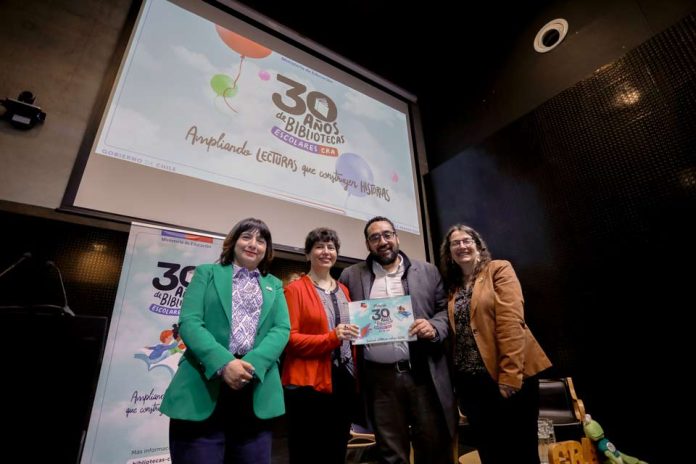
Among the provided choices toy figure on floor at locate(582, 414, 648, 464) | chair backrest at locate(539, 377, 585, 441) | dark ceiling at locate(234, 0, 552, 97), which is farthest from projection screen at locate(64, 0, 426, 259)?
toy figure on floor at locate(582, 414, 648, 464)

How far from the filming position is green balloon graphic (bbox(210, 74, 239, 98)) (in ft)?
9.49

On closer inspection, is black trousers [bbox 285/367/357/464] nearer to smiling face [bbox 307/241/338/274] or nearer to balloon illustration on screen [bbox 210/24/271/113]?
smiling face [bbox 307/241/338/274]

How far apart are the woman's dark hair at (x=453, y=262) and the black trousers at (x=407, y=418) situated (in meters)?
0.64

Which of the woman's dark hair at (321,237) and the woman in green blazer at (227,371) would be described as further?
the woman's dark hair at (321,237)

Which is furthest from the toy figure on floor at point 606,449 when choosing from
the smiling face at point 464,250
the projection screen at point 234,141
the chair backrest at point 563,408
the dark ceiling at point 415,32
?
the dark ceiling at point 415,32

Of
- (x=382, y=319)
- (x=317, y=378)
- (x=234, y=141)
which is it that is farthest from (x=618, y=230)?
(x=234, y=141)

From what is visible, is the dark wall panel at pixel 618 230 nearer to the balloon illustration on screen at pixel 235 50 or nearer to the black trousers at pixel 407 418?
the black trousers at pixel 407 418

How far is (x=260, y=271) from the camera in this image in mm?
1444

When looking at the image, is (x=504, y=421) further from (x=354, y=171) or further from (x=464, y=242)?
(x=354, y=171)

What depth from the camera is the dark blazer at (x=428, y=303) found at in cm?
146

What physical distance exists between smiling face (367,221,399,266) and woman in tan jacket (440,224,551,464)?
43 cm

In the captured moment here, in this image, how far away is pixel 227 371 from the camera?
1.05m

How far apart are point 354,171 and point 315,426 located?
2.59 metres

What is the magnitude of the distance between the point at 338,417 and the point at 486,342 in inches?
31.0
